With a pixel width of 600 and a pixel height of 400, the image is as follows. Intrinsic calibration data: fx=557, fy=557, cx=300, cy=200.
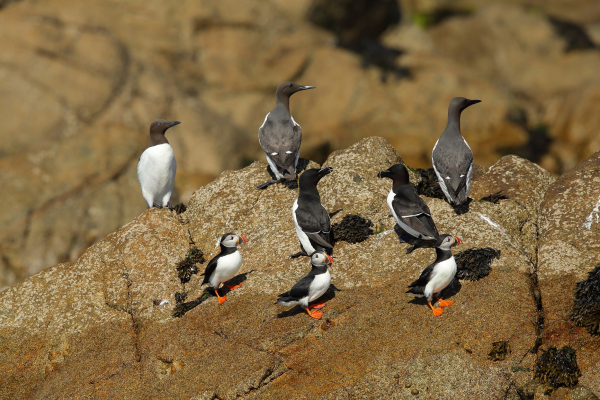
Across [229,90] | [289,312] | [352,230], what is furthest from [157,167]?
[229,90]

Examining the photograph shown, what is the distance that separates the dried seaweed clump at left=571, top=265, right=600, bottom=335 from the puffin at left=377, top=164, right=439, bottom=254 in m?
2.05

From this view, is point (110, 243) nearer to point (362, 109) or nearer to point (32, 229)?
point (32, 229)

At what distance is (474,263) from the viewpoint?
314 inches

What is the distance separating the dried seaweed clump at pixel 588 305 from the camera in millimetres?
6848

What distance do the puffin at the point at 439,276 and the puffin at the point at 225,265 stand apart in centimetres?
255

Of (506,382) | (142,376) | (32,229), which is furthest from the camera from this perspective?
(32,229)

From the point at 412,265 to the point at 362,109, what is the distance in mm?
15287

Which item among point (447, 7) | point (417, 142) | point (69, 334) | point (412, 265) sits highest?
point (412, 265)

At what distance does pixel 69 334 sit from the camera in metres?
8.53

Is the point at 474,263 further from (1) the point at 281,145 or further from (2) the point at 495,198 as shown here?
(1) the point at 281,145

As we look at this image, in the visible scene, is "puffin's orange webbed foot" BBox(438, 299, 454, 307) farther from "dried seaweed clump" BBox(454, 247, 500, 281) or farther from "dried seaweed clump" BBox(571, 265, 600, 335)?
"dried seaweed clump" BBox(571, 265, 600, 335)

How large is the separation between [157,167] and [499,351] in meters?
6.85

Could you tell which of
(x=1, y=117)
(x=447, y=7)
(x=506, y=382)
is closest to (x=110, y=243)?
(x=506, y=382)

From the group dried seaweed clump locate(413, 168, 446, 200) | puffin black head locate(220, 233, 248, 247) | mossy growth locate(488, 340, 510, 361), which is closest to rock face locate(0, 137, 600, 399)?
mossy growth locate(488, 340, 510, 361)
